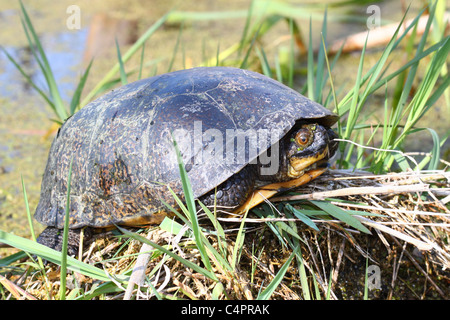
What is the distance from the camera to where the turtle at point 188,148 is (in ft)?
5.64

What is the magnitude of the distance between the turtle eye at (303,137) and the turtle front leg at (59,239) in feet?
3.45

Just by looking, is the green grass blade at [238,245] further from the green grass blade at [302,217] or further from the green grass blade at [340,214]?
the green grass blade at [340,214]

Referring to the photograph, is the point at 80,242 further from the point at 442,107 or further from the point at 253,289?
the point at 442,107

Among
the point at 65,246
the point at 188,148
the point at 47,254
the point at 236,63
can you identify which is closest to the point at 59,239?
the point at 47,254

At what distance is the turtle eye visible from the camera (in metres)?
1.83

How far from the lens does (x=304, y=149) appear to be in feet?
6.02

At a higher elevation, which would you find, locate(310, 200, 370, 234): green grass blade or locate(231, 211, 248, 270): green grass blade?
locate(310, 200, 370, 234): green grass blade

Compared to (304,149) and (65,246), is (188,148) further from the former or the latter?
(65,246)

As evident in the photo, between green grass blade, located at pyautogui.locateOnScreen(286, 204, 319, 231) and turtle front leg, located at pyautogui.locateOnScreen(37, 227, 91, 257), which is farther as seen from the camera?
turtle front leg, located at pyautogui.locateOnScreen(37, 227, 91, 257)

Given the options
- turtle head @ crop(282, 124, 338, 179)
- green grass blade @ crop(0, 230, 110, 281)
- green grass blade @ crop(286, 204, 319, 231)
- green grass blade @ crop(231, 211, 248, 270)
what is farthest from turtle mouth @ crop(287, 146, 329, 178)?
green grass blade @ crop(0, 230, 110, 281)

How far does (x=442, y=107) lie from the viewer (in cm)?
375

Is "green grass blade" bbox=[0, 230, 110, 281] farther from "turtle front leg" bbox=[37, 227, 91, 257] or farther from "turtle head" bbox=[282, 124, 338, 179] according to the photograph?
"turtle head" bbox=[282, 124, 338, 179]

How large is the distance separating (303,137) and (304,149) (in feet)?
0.17
